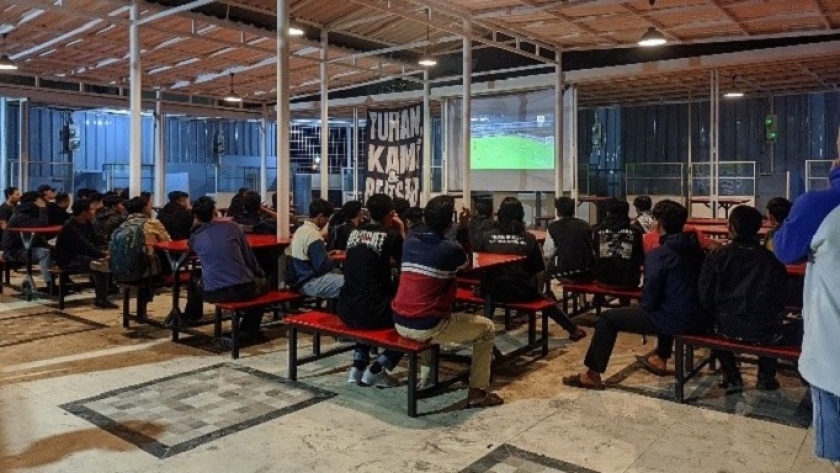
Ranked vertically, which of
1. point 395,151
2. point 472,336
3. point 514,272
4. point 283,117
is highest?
point 395,151

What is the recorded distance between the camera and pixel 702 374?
216 inches

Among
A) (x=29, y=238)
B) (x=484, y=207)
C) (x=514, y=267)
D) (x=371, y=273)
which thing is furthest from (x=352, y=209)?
(x=29, y=238)

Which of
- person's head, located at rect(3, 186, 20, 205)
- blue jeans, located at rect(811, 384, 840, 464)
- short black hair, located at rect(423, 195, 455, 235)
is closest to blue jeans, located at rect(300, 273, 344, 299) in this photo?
short black hair, located at rect(423, 195, 455, 235)

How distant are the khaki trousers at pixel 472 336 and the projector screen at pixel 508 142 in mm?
9970

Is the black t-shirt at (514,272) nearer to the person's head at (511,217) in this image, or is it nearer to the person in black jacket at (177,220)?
the person's head at (511,217)

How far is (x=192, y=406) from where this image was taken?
4.62 meters

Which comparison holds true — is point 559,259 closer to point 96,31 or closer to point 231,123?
point 96,31

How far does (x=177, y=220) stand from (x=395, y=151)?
480 cm

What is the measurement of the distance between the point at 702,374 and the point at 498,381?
5.31 ft

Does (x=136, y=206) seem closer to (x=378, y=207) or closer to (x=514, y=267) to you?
(x=378, y=207)

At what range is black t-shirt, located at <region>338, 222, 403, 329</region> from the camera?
4746 millimetres

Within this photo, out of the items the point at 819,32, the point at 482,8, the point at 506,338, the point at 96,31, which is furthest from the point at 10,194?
the point at 819,32

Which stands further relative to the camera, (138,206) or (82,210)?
(82,210)

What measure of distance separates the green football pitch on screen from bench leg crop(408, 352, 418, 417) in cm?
1055
